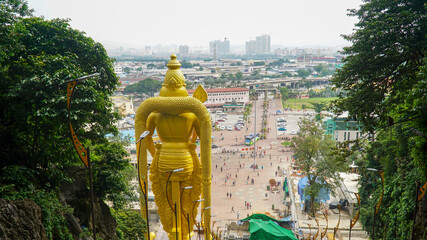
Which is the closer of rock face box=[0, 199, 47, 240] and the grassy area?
rock face box=[0, 199, 47, 240]

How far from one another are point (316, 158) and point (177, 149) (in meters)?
14.1

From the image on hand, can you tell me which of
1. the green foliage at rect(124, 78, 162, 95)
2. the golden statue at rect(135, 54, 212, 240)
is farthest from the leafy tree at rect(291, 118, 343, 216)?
the green foliage at rect(124, 78, 162, 95)

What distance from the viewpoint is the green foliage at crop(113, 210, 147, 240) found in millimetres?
15156

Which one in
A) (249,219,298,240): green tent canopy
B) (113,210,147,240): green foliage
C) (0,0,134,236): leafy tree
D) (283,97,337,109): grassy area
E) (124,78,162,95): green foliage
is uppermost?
(0,0,134,236): leafy tree

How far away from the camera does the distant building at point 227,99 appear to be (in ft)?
233

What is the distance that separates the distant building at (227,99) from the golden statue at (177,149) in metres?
58.6

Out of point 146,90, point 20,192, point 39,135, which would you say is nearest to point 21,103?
Result: point 39,135

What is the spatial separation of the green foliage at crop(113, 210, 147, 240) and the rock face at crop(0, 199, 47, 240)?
6161 mm

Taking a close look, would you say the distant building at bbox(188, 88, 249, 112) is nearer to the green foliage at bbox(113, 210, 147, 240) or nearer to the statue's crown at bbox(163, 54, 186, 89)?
the green foliage at bbox(113, 210, 147, 240)

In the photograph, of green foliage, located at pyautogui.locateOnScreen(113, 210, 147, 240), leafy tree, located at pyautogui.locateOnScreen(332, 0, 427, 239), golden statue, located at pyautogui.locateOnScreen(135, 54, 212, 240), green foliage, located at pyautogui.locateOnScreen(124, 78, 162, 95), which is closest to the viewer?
golden statue, located at pyautogui.locateOnScreen(135, 54, 212, 240)

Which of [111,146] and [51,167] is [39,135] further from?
[111,146]

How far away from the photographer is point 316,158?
23.6 m

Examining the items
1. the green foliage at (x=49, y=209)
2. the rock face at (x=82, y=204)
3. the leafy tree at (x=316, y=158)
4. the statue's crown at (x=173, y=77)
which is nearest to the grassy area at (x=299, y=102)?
the leafy tree at (x=316, y=158)

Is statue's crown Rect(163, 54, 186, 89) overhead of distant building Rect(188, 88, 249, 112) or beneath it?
overhead
